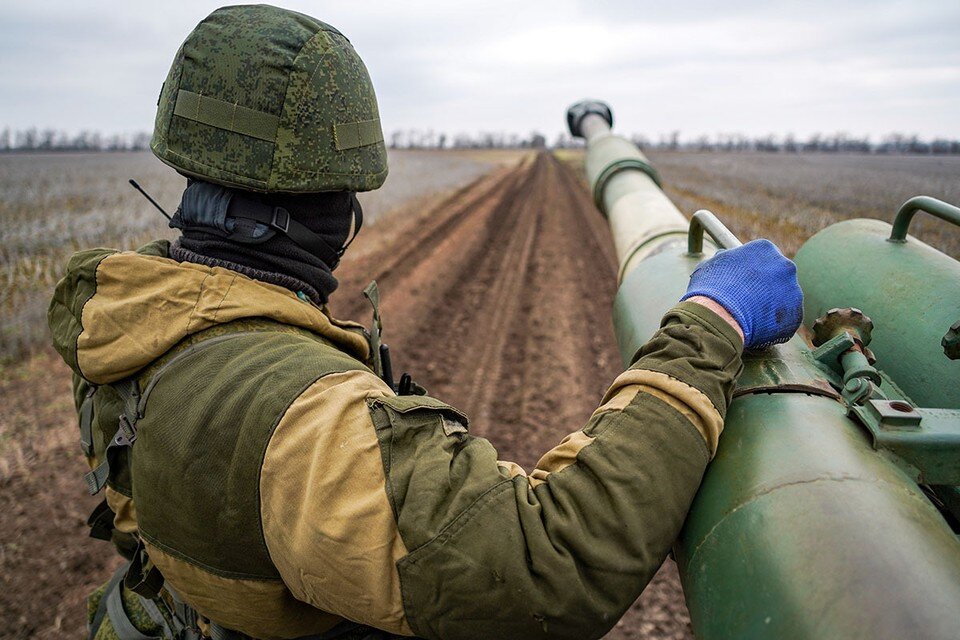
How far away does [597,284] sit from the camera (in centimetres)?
1009

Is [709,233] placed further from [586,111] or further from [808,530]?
[586,111]

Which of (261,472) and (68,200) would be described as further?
(68,200)

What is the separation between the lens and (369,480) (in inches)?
44.4

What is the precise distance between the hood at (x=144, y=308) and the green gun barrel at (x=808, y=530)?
1.01 meters

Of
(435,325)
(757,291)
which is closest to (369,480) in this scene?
(757,291)

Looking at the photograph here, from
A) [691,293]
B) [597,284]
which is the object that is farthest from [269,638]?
[597,284]

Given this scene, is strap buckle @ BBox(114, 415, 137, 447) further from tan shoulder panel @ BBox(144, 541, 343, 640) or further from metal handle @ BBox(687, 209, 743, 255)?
metal handle @ BBox(687, 209, 743, 255)

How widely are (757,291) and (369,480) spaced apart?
95cm

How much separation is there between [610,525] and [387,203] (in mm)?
17898

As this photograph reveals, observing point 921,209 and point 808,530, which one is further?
point 921,209

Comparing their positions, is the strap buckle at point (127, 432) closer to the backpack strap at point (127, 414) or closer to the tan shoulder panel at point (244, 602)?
the backpack strap at point (127, 414)

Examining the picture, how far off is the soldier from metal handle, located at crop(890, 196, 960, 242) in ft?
1.81

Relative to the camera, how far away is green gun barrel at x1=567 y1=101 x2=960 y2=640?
3.09 ft

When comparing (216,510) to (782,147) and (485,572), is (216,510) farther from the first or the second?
(782,147)
